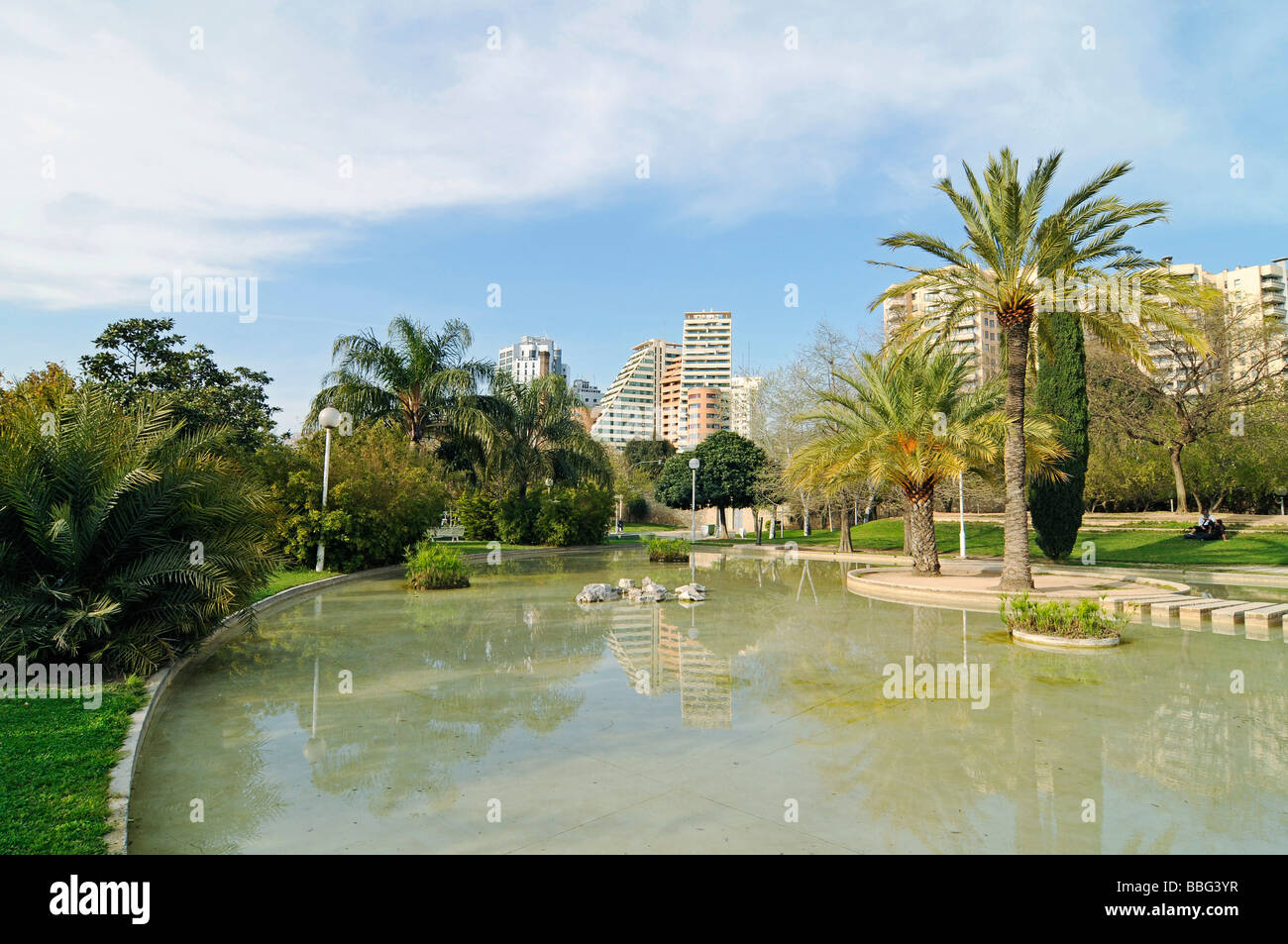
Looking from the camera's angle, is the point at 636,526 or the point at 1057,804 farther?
the point at 636,526

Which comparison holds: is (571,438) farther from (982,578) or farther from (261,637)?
(261,637)

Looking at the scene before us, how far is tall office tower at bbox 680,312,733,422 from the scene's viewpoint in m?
139

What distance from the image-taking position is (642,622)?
39.5ft

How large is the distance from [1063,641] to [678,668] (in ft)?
17.5

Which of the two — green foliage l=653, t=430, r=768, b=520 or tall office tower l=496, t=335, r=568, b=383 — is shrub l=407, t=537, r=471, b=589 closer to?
green foliage l=653, t=430, r=768, b=520

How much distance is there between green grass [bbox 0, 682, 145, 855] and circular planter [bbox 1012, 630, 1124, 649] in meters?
10.2

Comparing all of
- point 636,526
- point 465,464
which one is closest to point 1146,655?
point 465,464

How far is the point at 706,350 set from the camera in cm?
14150

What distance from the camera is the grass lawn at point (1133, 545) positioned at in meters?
22.3

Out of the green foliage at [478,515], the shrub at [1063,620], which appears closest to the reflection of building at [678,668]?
the shrub at [1063,620]

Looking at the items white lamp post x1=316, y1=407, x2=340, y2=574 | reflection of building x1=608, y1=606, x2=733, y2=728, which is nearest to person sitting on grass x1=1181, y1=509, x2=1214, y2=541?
reflection of building x1=608, y1=606, x2=733, y2=728

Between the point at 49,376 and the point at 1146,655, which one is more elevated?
the point at 49,376
